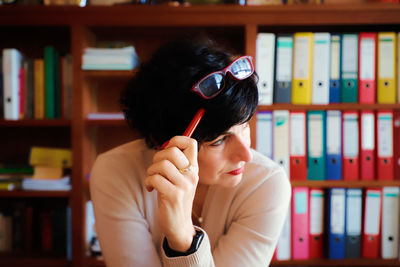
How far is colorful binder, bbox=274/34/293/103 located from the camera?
149cm

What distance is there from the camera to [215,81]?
0.76 meters

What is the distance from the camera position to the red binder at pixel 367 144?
148cm

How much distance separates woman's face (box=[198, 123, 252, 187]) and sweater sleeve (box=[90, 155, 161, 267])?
0.74 feet

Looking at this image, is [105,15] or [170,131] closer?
[170,131]

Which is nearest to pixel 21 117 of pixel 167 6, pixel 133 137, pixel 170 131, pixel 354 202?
pixel 133 137

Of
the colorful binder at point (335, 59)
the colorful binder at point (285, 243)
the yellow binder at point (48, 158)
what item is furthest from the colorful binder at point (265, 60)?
the yellow binder at point (48, 158)

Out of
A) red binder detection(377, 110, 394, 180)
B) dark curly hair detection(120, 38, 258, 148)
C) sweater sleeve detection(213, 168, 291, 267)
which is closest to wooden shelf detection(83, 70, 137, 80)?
dark curly hair detection(120, 38, 258, 148)

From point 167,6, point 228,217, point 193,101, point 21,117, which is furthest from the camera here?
point 21,117

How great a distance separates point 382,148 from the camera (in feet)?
4.88

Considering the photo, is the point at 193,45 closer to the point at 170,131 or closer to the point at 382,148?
the point at 170,131

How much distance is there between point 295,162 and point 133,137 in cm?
→ 95

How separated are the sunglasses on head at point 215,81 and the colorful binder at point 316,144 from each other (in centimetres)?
83

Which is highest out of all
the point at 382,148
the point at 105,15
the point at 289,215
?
the point at 105,15

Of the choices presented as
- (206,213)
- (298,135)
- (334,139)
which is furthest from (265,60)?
(206,213)
